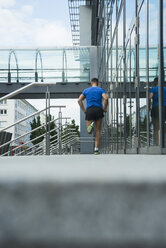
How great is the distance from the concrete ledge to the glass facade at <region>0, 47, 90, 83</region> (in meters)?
21.9

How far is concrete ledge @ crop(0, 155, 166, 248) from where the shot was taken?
21 centimetres

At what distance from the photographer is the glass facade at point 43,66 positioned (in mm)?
22141

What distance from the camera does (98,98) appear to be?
24.1 ft

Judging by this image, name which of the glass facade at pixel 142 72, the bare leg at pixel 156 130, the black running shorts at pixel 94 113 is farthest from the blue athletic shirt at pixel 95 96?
the bare leg at pixel 156 130

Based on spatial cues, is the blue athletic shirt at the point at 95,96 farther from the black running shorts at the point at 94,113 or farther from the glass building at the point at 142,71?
the glass building at the point at 142,71

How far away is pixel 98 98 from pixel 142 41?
1.58 metres

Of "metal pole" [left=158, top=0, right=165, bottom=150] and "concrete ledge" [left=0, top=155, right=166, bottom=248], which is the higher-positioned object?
"metal pole" [left=158, top=0, right=165, bottom=150]

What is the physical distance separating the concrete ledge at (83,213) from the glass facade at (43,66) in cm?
2190

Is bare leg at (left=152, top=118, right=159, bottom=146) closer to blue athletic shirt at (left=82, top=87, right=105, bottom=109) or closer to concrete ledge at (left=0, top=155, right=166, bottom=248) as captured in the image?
blue athletic shirt at (left=82, top=87, right=105, bottom=109)

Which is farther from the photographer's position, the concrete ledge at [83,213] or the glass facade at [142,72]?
the glass facade at [142,72]

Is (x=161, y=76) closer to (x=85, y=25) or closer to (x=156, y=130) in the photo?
(x=156, y=130)

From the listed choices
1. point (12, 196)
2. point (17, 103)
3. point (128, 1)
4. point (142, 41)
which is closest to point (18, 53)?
point (128, 1)

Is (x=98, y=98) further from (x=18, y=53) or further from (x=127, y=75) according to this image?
(x=18, y=53)

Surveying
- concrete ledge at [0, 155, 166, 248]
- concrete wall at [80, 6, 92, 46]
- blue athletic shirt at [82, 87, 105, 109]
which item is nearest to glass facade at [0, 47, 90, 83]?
concrete wall at [80, 6, 92, 46]
